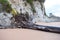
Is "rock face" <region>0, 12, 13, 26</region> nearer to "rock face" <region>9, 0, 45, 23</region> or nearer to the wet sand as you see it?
"rock face" <region>9, 0, 45, 23</region>

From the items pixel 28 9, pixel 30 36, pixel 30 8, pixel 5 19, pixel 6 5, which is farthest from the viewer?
pixel 30 8

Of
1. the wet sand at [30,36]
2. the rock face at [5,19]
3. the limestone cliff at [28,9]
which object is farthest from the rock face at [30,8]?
the wet sand at [30,36]

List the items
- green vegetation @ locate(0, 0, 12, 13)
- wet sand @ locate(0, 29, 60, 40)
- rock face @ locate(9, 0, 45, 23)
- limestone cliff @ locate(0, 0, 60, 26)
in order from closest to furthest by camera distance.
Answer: wet sand @ locate(0, 29, 60, 40)
green vegetation @ locate(0, 0, 12, 13)
limestone cliff @ locate(0, 0, 60, 26)
rock face @ locate(9, 0, 45, 23)

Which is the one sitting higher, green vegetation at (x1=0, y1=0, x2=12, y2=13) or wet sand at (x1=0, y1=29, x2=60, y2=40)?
green vegetation at (x1=0, y1=0, x2=12, y2=13)

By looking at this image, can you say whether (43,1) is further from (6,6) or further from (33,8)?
(6,6)

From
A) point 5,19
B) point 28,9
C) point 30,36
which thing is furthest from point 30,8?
point 30,36

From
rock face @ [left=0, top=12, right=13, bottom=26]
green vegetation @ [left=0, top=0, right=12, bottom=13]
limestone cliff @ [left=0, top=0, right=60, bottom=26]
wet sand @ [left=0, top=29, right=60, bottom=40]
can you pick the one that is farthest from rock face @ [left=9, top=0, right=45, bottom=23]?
wet sand @ [left=0, top=29, right=60, bottom=40]

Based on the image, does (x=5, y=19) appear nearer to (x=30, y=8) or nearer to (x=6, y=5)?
(x=6, y=5)

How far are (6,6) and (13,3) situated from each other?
20.8 inches

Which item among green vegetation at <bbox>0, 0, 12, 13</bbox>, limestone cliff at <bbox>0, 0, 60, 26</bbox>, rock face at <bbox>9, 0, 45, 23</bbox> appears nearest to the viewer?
green vegetation at <bbox>0, 0, 12, 13</bbox>

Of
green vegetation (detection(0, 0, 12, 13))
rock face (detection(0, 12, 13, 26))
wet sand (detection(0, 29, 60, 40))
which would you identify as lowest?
wet sand (detection(0, 29, 60, 40))

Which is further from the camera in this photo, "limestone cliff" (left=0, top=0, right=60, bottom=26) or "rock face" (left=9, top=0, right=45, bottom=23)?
"rock face" (left=9, top=0, right=45, bottom=23)

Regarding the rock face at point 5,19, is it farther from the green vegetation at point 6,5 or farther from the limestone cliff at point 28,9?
the green vegetation at point 6,5

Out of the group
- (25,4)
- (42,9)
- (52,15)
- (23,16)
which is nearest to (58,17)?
(52,15)
